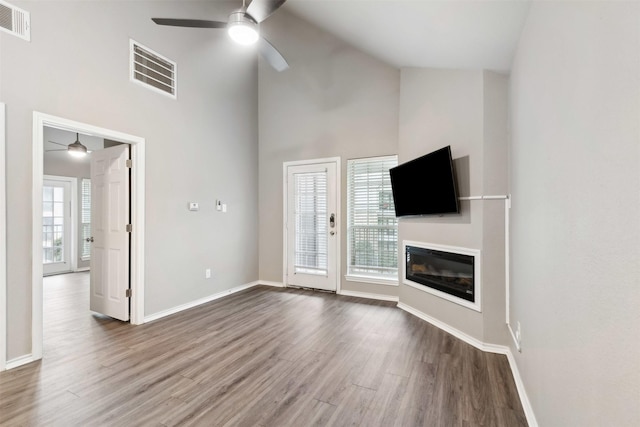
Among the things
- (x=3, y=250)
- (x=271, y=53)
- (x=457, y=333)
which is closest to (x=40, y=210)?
(x=3, y=250)

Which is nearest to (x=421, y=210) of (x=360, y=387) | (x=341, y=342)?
(x=341, y=342)

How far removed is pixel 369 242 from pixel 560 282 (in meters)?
3.13

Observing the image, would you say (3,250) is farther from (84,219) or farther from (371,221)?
(84,219)

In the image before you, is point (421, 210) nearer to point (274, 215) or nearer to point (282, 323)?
point (282, 323)

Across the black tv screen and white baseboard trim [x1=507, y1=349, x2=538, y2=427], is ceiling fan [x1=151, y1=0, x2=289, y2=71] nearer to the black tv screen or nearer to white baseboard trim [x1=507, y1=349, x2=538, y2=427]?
the black tv screen

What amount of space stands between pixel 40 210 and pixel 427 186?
3743 millimetres

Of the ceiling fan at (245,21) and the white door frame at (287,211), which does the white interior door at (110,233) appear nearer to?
the ceiling fan at (245,21)

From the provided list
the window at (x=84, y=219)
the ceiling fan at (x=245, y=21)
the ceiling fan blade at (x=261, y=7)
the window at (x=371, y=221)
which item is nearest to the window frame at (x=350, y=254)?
the window at (x=371, y=221)

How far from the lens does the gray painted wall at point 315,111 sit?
428 centimetres

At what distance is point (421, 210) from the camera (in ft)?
10.9

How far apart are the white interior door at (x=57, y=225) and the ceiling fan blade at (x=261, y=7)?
6704mm

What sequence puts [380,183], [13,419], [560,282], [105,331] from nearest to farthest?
[560,282], [13,419], [105,331], [380,183]

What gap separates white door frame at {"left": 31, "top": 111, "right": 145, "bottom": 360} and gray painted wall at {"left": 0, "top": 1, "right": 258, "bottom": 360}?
5 cm

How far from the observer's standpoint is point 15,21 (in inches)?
93.7
